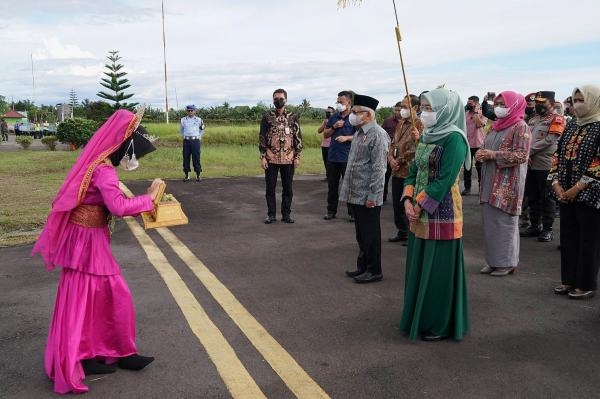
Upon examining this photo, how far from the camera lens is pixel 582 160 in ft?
16.6

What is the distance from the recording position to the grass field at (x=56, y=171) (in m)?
8.72

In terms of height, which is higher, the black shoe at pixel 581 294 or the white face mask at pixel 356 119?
the white face mask at pixel 356 119

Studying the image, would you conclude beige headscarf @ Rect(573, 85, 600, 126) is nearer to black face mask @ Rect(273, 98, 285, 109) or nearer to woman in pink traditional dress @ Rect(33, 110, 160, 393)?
woman in pink traditional dress @ Rect(33, 110, 160, 393)

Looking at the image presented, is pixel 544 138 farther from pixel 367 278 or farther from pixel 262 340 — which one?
pixel 262 340

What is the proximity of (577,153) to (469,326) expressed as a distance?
204 centimetres

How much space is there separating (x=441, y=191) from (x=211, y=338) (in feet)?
6.79

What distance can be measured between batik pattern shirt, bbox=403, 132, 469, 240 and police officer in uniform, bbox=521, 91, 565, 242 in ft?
13.4

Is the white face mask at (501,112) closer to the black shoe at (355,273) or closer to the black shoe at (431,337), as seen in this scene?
the black shoe at (355,273)

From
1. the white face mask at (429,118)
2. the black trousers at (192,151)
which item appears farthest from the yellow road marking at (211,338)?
the black trousers at (192,151)

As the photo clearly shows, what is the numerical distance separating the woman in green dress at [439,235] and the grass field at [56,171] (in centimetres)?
569

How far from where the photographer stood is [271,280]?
5.63 m


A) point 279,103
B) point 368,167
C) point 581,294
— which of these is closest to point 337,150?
point 279,103

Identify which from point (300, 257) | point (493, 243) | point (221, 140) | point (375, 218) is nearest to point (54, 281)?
point (300, 257)

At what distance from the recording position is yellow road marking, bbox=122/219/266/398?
339 centimetres
